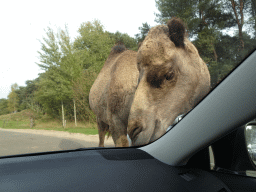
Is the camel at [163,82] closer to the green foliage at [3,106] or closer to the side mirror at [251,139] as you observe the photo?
the side mirror at [251,139]

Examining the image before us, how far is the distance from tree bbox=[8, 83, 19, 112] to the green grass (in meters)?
0.07

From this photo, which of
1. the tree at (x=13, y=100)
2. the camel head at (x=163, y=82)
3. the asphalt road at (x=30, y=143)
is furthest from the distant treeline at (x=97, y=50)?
the camel head at (x=163, y=82)

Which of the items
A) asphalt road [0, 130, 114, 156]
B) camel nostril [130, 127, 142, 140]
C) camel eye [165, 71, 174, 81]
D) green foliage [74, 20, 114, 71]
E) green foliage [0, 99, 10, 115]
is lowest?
camel nostril [130, 127, 142, 140]

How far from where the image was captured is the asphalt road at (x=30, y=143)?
1.59 meters

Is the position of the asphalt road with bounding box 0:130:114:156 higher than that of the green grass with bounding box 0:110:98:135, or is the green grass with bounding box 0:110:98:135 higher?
the green grass with bounding box 0:110:98:135

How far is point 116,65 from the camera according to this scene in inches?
183

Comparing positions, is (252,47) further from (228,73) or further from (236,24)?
(236,24)

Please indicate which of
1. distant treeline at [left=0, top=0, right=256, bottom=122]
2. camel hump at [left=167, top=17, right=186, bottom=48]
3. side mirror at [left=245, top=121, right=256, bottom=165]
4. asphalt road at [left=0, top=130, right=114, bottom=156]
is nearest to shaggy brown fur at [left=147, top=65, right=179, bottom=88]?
camel hump at [left=167, top=17, right=186, bottom=48]

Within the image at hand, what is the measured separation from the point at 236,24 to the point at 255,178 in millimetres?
828

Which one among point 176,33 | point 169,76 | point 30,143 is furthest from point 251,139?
point 176,33

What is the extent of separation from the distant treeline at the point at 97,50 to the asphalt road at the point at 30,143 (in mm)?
226

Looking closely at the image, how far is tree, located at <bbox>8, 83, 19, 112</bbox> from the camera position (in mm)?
1814

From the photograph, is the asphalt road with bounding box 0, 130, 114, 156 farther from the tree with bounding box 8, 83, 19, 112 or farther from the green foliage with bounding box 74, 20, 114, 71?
the green foliage with bounding box 74, 20, 114, 71

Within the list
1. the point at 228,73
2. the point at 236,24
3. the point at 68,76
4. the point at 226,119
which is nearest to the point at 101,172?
the point at 226,119
